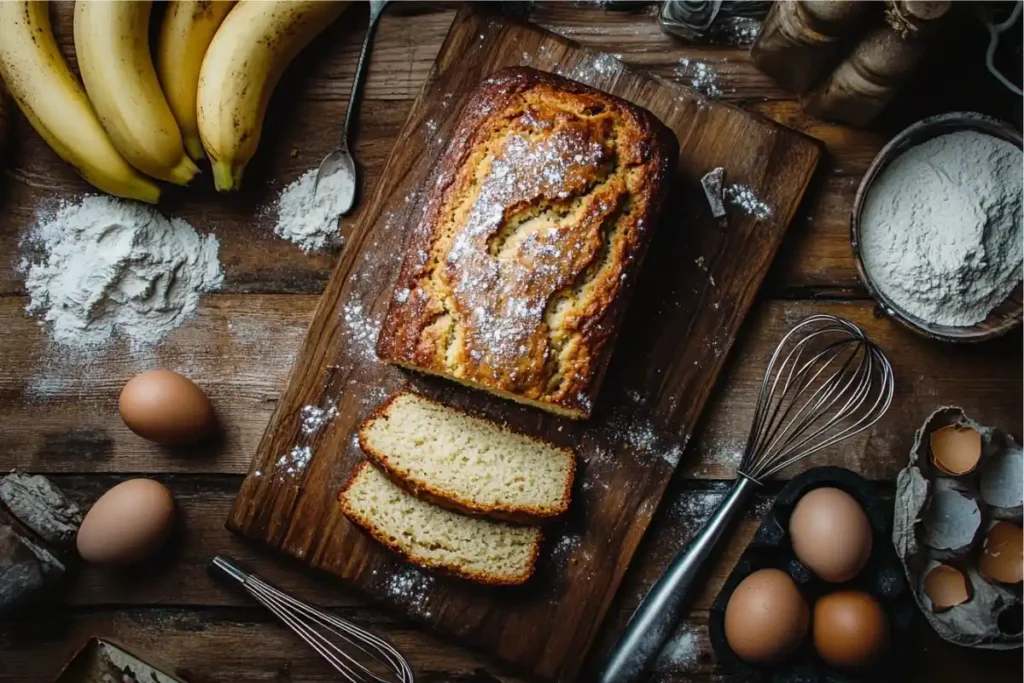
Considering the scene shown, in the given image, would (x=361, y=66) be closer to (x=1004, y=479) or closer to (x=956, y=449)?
(x=956, y=449)

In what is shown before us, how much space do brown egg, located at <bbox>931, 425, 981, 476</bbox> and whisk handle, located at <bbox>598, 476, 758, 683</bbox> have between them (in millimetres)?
471

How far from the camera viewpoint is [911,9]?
2.02 m

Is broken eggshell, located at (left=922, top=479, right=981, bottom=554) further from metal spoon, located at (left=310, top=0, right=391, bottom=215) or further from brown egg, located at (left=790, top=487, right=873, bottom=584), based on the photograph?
metal spoon, located at (left=310, top=0, right=391, bottom=215)

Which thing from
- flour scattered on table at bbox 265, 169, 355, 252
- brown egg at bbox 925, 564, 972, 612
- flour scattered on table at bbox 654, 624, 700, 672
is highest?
flour scattered on table at bbox 265, 169, 355, 252

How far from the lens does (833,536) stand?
86.0 inches

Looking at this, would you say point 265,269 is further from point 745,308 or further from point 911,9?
point 911,9

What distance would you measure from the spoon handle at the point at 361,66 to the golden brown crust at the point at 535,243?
0.40 m

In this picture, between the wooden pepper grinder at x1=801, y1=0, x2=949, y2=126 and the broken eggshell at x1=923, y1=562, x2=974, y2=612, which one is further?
the broken eggshell at x1=923, y1=562, x2=974, y2=612

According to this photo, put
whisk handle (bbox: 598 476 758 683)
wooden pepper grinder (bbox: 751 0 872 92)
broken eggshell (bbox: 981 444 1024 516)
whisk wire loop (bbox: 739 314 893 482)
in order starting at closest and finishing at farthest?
wooden pepper grinder (bbox: 751 0 872 92)
broken eggshell (bbox: 981 444 1024 516)
whisk handle (bbox: 598 476 758 683)
whisk wire loop (bbox: 739 314 893 482)

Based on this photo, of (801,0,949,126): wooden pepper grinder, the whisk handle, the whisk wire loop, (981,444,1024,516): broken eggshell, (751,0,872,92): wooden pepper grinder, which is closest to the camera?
(801,0,949,126): wooden pepper grinder

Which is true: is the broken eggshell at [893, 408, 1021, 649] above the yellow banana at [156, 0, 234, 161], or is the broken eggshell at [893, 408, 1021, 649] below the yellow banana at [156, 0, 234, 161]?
below

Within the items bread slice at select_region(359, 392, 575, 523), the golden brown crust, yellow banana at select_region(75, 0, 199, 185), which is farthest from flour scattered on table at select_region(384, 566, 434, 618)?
yellow banana at select_region(75, 0, 199, 185)

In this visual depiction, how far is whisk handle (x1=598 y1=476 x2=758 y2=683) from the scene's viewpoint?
2.39 metres

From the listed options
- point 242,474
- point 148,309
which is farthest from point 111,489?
point 148,309
